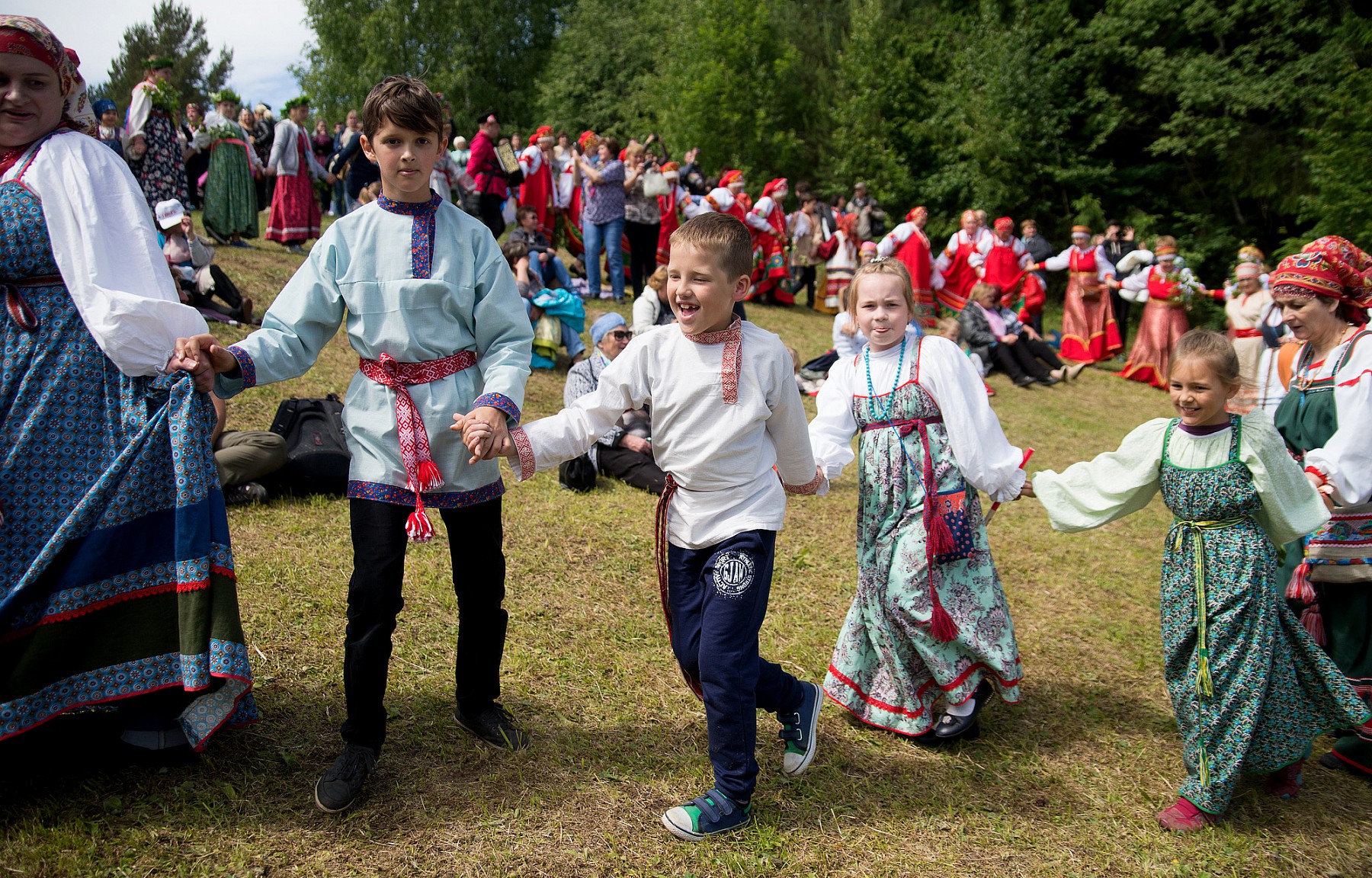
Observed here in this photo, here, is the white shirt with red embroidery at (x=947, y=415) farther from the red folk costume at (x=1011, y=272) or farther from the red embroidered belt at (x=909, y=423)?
the red folk costume at (x=1011, y=272)

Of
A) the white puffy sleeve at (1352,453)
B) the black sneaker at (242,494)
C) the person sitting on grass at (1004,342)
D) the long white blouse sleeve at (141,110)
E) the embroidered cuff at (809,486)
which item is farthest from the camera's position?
the person sitting on grass at (1004,342)

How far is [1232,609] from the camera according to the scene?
307 centimetres

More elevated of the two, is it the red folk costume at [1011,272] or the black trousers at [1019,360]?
the red folk costume at [1011,272]

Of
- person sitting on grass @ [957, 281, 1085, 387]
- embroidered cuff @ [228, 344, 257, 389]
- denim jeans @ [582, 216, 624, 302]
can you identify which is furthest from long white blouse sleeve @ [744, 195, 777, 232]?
embroidered cuff @ [228, 344, 257, 389]

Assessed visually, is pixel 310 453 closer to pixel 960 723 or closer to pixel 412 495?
pixel 412 495

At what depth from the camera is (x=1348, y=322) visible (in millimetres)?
3557

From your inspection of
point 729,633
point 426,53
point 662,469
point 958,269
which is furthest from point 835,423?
point 426,53

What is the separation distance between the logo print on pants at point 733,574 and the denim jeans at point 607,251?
9801mm

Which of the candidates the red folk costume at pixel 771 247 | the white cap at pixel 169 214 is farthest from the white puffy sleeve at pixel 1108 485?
the red folk costume at pixel 771 247

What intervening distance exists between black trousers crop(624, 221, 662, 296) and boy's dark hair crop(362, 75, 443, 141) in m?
9.45

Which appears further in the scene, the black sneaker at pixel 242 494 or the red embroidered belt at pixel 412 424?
the black sneaker at pixel 242 494

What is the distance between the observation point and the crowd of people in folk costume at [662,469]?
Result: 2.44m

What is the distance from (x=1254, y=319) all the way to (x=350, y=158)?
11.0 meters

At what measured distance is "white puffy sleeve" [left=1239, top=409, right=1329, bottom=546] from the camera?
3055 mm
